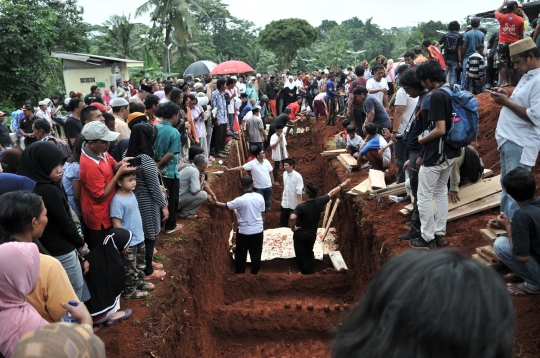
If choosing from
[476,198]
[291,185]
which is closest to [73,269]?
[476,198]

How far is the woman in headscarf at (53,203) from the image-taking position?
13.1ft

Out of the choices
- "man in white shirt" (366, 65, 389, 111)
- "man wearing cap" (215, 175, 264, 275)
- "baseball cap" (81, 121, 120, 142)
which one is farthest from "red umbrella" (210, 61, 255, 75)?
"baseball cap" (81, 121, 120, 142)

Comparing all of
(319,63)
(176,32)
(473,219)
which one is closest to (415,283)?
(473,219)

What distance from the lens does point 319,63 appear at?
51.4 meters

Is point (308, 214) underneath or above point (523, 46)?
underneath

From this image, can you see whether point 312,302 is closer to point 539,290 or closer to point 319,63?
point 539,290

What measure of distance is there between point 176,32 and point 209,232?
25939 mm

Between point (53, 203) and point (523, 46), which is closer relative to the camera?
point (53, 203)

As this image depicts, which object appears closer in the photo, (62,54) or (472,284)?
(472,284)

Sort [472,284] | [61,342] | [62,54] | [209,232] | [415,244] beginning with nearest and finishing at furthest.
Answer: [472,284]
[61,342]
[415,244]
[209,232]
[62,54]

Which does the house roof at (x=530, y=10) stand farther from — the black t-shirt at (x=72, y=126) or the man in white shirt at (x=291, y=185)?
the black t-shirt at (x=72, y=126)

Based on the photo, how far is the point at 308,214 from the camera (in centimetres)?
880

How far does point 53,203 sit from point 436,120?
158 inches

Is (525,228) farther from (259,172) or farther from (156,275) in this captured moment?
(259,172)
